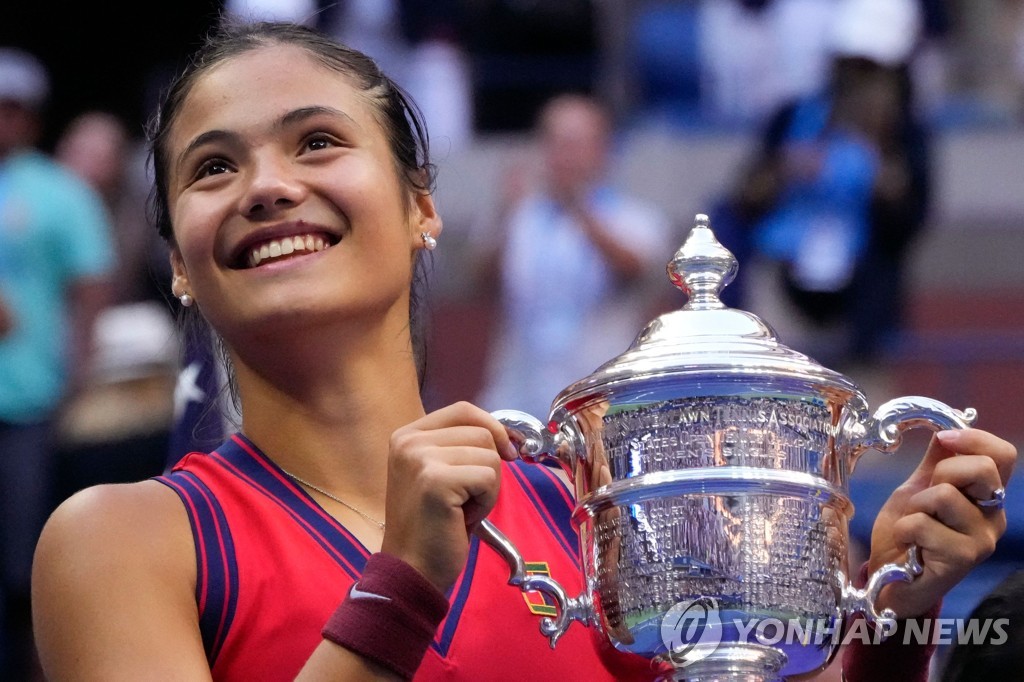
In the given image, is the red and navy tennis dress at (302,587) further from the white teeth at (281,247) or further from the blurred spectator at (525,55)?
the blurred spectator at (525,55)

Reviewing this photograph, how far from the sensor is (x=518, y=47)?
720 cm

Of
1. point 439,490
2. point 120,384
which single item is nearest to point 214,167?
point 439,490

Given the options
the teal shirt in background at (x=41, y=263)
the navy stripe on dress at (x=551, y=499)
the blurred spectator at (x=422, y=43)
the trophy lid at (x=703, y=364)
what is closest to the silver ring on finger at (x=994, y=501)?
the trophy lid at (x=703, y=364)

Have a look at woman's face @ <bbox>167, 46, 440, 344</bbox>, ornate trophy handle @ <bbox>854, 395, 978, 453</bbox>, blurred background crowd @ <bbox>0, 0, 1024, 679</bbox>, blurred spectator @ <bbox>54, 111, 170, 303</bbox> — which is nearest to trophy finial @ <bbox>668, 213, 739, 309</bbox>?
ornate trophy handle @ <bbox>854, 395, 978, 453</bbox>

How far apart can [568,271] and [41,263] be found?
4.75ft

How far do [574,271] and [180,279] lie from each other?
3122 millimetres

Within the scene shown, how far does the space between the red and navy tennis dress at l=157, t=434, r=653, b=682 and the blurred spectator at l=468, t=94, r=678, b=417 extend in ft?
10.3

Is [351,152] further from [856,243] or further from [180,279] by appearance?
[856,243]

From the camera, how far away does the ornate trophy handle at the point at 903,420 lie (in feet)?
5.51

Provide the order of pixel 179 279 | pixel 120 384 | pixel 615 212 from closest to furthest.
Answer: pixel 179 279 → pixel 120 384 → pixel 615 212

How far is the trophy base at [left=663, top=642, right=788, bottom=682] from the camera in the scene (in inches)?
62.7

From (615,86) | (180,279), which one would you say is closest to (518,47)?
(615,86)

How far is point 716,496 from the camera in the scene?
5.32ft

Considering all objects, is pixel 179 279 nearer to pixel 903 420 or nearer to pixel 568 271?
pixel 903 420
